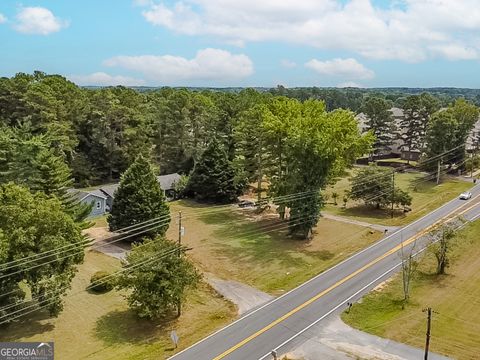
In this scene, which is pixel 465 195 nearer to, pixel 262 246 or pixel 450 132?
pixel 450 132

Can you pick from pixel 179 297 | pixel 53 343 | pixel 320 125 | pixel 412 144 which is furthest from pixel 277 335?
pixel 412 144

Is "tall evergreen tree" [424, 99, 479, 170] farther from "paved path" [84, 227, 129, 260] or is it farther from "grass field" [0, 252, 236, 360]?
"grass field" [0, 252, 236, 360]

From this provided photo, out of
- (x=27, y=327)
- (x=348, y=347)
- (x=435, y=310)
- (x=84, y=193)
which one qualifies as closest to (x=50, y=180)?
(x=84, y=193)

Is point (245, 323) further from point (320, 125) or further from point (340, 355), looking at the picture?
point (320, 125)

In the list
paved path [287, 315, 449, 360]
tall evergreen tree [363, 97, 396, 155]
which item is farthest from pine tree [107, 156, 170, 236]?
tall evergreen tree [363, 97, 396, 155]

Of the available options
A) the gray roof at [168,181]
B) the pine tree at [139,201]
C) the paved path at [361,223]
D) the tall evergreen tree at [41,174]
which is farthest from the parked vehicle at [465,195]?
the tall evergreen tree at [41,174]

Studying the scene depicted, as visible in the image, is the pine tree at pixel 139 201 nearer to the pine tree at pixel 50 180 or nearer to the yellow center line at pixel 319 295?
the pine tree at pixel 50 180
